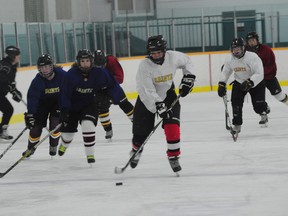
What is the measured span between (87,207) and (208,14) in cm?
1152

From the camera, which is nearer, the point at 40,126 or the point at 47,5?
the point at 40,126

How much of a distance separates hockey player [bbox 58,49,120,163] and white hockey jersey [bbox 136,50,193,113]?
1.91 ft

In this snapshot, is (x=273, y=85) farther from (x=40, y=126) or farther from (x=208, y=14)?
(x=208, y=14)

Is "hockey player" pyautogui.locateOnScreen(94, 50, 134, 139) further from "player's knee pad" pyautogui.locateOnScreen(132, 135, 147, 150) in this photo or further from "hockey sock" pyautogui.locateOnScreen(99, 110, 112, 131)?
"player's knee pad" pyautogui.locateOnScreen(132, 135, 147, 150)

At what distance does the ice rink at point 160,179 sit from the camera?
188 inches

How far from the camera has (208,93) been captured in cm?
1459

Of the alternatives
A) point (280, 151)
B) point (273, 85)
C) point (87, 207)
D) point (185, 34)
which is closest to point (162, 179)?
point (87, 207)

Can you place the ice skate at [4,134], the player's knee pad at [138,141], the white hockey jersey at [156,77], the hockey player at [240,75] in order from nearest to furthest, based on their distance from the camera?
1. the white hockey jersey at [156,77]
2. the player's knee pad at [138,141]
3. the hockey player at [240,75]
4. the ice skate at [4,134]

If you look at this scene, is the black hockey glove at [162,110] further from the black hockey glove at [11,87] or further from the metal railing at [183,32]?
the metal railing at [183,32]

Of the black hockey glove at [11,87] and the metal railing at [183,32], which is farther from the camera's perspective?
the metal railing at [183,32]

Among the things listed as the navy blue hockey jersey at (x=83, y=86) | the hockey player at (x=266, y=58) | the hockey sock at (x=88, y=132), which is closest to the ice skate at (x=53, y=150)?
the hockey sock at (x=88, y=132)

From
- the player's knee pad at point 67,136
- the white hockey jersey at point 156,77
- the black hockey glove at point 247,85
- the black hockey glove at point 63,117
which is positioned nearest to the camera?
the white hockey jersey at point 156,77

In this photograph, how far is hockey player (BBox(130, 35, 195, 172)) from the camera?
5785 mm

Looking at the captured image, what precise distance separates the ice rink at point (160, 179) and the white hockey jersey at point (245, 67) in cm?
60
